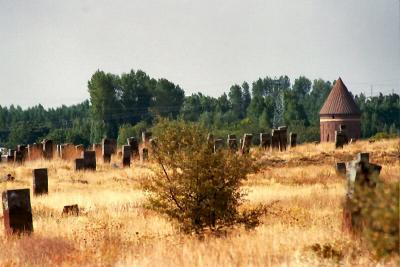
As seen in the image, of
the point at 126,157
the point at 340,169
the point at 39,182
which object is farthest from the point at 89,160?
the point at 340,169

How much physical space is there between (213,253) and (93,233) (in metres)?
3.52

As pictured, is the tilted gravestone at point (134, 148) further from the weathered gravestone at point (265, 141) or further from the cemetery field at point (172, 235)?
the cemetery field at point (172, 235)

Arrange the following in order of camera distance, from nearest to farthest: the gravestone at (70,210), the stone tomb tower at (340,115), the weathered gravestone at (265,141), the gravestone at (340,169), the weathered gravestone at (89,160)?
the gravestone at (70,210) → the gravestone at (340,169) → the weathered gravestone at (89,160) → the weathered gravestone at (265,141) → the stone tomb tower at (340,115)

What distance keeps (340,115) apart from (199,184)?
48037 mm

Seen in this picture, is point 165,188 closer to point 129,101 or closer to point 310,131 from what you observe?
point 310,131

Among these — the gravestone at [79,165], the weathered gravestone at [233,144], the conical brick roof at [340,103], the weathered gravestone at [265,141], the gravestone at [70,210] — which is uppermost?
the conical brick roof at [340,103]

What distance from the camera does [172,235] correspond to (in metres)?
11.4

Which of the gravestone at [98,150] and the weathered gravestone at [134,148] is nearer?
the weathered gravestone at [134,148]

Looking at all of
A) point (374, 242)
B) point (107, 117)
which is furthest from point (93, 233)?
point (107, 117)

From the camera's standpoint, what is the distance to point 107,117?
99.9m

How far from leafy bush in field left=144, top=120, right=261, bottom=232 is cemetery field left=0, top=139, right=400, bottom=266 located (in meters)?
0.47

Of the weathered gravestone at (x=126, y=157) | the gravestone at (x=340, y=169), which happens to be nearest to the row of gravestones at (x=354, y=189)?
the gravestone at (x=340, y=169)

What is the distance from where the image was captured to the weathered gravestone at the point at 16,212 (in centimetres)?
1245

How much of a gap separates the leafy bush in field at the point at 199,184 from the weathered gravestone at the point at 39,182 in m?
7.95
